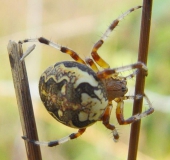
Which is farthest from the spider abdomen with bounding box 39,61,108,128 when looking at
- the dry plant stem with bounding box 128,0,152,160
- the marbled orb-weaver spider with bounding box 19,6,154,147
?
the dry plant stem with bounding box 128,0,152,160

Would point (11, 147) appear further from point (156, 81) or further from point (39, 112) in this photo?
point (156, 81)

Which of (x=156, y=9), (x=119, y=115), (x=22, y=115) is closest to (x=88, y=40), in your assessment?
(x=156, y=9)

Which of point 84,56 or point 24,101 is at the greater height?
point 84,56

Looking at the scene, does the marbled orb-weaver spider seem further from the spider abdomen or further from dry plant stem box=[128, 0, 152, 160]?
dry plant stem box=[128, 0, 152, 160]

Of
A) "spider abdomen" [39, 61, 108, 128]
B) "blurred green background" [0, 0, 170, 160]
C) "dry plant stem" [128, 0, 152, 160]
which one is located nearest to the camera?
"dry plant stem" [128, 0, 152, 160]

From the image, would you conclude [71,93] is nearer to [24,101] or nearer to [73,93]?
[73,93]

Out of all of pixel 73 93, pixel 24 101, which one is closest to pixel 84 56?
pixel 73 93

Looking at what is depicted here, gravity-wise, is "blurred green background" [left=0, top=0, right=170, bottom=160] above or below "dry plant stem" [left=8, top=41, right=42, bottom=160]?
above
